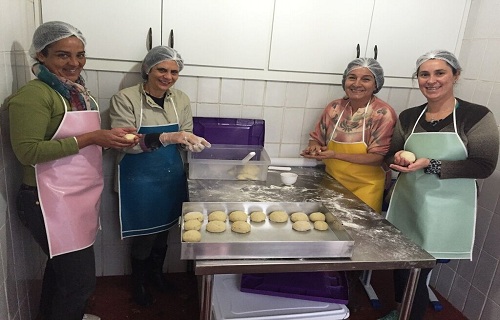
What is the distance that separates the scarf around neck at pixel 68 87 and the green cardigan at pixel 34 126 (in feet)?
0.09

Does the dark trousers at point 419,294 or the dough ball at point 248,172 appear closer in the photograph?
the dark trousers at point 419,294

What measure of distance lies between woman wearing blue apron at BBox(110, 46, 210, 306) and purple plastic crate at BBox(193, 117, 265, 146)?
0.13 metres

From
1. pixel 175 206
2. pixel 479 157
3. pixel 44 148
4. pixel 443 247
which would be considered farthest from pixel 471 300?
pixel 44 148

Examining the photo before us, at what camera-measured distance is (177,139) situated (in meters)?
1.64

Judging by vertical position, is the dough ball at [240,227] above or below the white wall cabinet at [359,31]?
below

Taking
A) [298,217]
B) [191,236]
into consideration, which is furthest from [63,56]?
[298,217]

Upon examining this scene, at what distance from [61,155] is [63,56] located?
371 mm

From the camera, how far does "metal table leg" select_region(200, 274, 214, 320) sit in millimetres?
1139

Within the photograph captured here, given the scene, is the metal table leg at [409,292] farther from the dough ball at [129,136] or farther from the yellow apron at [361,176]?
the dough ball at [129,136]

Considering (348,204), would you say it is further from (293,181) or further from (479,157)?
(479,157)

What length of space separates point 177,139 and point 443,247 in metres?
1.26

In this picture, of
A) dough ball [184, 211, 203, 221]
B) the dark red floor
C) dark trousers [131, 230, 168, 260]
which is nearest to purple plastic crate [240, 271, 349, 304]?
dough ball [184, 211, 203, 221]

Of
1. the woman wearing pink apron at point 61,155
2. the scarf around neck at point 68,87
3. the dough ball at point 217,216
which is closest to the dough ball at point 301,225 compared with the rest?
the dough ball at point 217,216

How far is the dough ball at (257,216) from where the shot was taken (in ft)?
4.62
